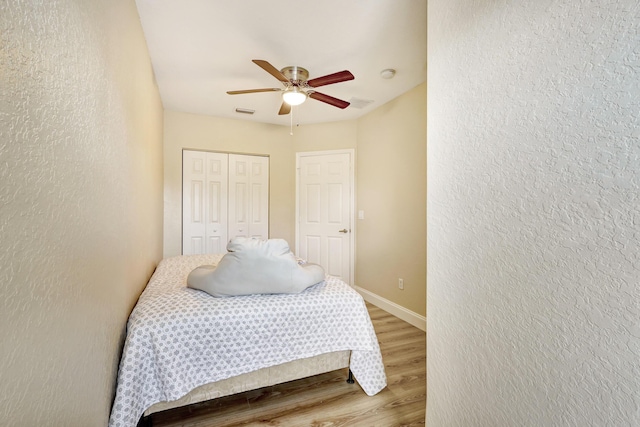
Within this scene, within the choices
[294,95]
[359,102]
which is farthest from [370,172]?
[294,95]

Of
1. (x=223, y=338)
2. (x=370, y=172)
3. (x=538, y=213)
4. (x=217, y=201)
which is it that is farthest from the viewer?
(x=217, y=201)

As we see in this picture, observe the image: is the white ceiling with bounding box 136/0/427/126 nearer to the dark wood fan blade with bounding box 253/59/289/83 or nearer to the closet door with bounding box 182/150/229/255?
the dark wood fan blade with bounding box 253/59/289/83

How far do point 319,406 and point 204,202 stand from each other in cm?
305

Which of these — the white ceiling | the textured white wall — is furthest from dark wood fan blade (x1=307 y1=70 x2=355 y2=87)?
the textured white wall

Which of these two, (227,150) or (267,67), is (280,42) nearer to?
(267,67)

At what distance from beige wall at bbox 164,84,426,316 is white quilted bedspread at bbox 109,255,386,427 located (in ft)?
4.29

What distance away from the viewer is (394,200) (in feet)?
10.7

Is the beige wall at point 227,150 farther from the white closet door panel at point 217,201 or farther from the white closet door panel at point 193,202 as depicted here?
the white closet door panel at point 217,201

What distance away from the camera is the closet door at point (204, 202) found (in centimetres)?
380

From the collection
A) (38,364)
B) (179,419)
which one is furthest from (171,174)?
(38,364)

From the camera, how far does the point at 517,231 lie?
908mm

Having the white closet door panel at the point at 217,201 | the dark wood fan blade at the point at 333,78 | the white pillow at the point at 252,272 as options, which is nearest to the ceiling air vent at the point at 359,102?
the dark wood fan blade at the point at 333,78

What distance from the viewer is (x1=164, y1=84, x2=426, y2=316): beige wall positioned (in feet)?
9.63

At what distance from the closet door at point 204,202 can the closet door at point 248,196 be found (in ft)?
0.33
